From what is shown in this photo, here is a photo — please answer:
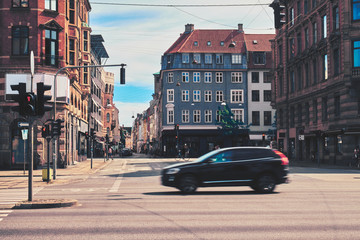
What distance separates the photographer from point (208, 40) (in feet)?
259

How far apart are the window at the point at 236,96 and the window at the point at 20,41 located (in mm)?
47221

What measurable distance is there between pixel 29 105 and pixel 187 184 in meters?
6.37

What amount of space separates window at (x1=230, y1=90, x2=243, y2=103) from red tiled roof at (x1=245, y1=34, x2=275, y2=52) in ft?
23.4

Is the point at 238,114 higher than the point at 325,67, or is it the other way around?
the point at 325,67

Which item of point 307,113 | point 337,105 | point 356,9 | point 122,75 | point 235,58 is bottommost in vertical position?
point 307,113

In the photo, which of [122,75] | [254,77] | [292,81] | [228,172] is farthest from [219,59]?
[228,172]

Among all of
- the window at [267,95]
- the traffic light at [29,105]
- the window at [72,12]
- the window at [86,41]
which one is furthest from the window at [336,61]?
the window at [267,95]

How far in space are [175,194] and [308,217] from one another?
6974mm

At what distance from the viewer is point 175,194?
17406 millimetres

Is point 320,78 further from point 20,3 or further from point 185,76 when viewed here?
point 185,76

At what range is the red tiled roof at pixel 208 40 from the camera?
7756 cm

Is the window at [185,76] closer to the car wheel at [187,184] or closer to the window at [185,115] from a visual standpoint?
the window at [185,115]

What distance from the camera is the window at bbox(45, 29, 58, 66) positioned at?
3613cm

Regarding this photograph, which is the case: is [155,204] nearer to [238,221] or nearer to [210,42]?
[238,221]
